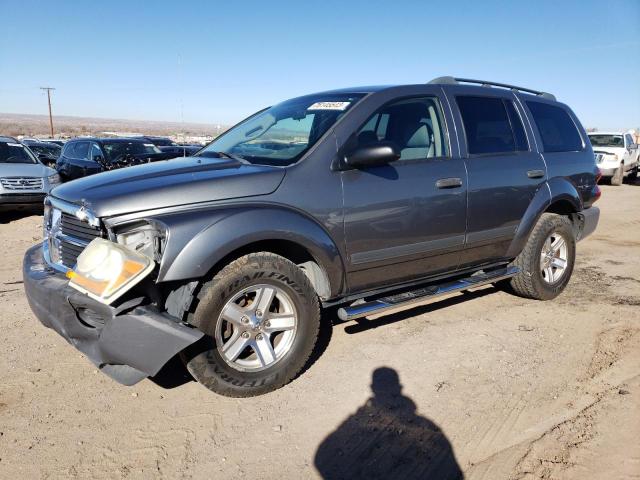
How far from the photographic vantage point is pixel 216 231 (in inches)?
114

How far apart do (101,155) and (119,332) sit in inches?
392

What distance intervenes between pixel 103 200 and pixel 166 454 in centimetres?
145

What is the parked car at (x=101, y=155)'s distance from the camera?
1126 cm

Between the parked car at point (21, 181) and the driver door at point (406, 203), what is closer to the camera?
the driver door at point (406, 203)

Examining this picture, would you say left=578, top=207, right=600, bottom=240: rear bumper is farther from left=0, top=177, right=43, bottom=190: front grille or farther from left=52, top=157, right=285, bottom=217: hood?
left=0, top=177, right=43, bottom=190: front grille

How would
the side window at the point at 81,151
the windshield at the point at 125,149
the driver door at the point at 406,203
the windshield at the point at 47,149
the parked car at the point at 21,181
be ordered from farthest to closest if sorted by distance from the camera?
the windshield at the point at 47,149
the side window at the point at 81,151
the windshield at the point at 125,149
the parked car at the point at 21,181
the driver door at the point at 406,203

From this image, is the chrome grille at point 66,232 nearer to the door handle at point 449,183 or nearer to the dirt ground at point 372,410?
the dirt ground at point 372,410

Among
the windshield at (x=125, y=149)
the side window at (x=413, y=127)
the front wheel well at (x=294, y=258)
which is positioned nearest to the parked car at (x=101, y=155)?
the windshield at (x=125, y=149)

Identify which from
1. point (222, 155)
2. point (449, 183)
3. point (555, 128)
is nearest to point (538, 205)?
point (555, 128)

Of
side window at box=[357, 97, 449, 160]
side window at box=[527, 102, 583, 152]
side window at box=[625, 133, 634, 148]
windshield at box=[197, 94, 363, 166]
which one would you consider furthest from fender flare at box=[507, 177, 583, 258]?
side window at box=[625, 133, 634, 148]

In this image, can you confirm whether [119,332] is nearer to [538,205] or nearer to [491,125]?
[491,125]

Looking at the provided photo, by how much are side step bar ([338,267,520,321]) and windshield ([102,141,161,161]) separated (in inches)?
377

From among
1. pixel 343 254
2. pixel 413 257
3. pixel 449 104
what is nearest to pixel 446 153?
pixel 449 104

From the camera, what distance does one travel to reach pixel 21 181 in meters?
9.48
